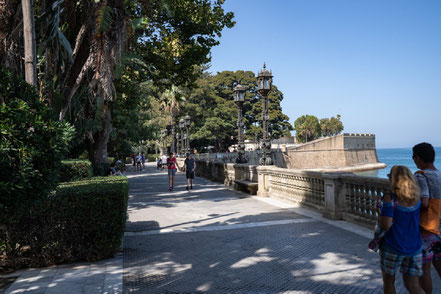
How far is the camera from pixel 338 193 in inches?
336

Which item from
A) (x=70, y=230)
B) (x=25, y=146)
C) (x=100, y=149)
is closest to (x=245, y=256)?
(x=70, y=230)

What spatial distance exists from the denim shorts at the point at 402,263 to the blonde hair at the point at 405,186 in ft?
1.70

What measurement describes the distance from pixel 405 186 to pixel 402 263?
2.51 feet

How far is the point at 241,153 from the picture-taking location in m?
18.1

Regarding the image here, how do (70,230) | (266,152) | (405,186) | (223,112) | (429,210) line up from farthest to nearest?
(223,112)
(266,152)
(70,230)
(429,210)
(405,186)

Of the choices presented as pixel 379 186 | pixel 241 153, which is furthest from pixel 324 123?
pixel 379 186

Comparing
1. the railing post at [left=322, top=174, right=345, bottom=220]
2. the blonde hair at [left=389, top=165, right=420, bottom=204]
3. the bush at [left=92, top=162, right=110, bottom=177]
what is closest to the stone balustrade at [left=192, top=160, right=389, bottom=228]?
the railing post at [left=322, top=174, right=345, bottom=220]

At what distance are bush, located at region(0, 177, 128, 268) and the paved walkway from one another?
0.22 m

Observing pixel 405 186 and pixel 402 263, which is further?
pixel 402 263

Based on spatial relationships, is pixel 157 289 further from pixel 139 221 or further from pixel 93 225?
pixel 139 221

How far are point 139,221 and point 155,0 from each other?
7.78 meters

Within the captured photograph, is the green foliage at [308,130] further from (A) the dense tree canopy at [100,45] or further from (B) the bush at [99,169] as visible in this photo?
(A) the dense tree canopy at [100,45]

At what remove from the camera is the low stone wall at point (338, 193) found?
7.58 meters

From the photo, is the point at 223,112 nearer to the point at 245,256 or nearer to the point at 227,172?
the point at 227,172
